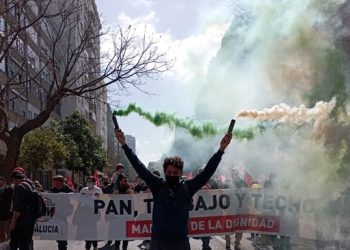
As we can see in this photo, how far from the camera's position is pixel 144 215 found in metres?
12.0

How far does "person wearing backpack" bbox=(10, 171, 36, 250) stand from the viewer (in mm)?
8625

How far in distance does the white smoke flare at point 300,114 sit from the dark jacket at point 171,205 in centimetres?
830

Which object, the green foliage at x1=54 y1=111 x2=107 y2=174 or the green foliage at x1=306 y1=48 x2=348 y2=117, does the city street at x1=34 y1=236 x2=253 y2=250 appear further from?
the green foliage at x1=54 y1=111 x2=107 y2=174

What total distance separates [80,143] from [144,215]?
154ft

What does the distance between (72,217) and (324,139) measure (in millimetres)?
5443

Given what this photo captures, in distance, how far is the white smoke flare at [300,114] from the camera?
12992mm

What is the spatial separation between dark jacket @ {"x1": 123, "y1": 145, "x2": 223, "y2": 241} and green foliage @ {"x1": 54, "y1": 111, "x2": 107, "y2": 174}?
160ft

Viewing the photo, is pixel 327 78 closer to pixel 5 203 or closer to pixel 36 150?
pixel 5 203

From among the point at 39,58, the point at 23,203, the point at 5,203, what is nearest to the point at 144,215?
the point at 5,203

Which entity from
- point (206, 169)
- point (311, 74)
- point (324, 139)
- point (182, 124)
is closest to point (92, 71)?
point (182, 124)

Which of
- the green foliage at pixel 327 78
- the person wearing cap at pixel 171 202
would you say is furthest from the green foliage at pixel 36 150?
the person wearing cap at pixel 171 202

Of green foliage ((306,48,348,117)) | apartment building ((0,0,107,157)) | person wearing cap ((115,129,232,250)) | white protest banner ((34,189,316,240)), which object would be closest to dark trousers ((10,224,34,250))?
white protest banner ((34,189,316,240))

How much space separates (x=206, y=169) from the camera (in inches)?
202

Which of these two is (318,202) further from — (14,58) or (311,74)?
(14,58)
